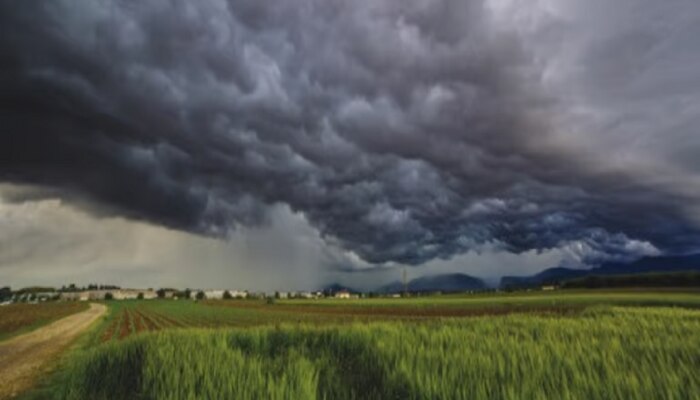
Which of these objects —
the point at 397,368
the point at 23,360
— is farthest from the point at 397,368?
the point at 23,360

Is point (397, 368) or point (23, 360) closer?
point (397, 368)

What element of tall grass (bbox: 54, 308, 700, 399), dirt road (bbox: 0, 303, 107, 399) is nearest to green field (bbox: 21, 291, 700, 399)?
tall grass (bbox: 54, 308, 700, 399)

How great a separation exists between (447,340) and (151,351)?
5774 mm

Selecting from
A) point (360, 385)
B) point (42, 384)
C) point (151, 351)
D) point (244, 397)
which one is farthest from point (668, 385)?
point (42, 384)

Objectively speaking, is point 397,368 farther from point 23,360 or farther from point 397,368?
point 23,360

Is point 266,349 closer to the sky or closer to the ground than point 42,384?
closer to the sky

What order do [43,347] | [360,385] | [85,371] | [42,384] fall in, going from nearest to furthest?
[360,385]
[85,371]
[42,384]
[43,347]

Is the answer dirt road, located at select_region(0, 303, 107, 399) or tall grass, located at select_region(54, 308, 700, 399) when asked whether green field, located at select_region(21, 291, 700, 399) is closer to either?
tall grass, located at select_region(54, 308, 700, 399)

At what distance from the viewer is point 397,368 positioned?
241 inches

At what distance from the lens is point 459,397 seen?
424 cm

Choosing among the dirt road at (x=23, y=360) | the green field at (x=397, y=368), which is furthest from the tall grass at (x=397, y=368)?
the dirt road at (x=23, y=360)

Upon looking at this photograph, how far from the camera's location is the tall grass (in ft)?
15.5

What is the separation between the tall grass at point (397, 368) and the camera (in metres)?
4.71

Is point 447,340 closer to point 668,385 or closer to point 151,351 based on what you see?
point 668,385
